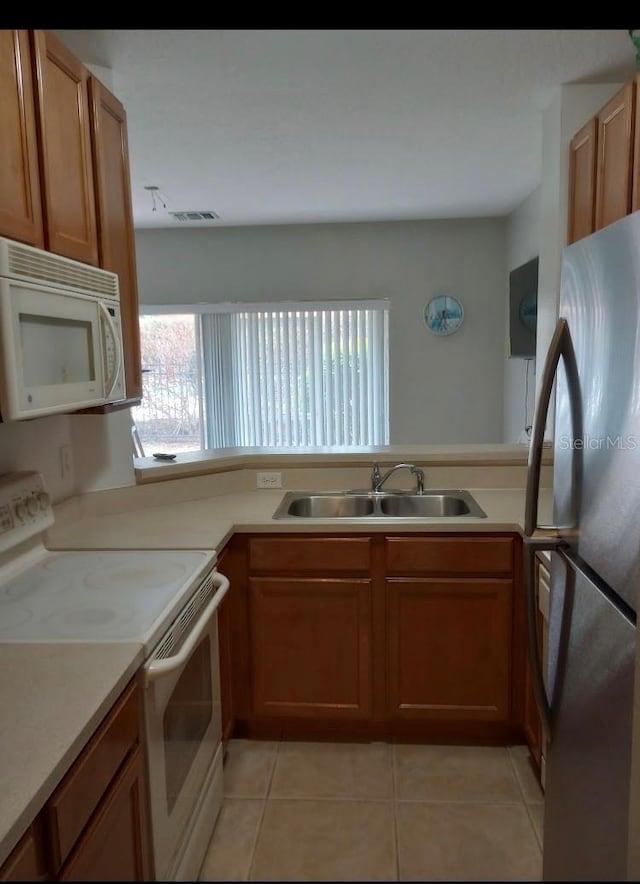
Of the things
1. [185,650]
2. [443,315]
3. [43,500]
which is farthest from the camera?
[443,315]

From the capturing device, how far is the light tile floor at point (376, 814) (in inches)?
70.7

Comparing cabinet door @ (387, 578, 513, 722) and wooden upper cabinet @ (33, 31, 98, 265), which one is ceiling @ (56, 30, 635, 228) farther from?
cabinet door @ (387, 578, 513, 722)

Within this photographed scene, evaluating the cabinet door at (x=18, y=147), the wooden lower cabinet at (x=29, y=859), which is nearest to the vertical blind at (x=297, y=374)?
the cabinet door at (x=18, y=147)

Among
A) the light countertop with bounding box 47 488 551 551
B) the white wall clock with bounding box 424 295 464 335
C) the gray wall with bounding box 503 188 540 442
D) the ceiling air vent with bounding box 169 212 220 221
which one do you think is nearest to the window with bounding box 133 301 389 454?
the white wall clock with bounding box 424 295 464 335

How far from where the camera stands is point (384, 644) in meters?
2.32

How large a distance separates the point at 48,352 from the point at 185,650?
767 millimetres

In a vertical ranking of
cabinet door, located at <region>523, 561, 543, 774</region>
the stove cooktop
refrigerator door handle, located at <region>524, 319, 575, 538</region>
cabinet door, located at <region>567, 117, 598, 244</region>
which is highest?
cabinet door, located at <region>567, 117, 598, 244</region>

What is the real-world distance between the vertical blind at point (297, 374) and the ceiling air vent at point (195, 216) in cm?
78

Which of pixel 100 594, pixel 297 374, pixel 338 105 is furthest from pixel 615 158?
pixel 297 374

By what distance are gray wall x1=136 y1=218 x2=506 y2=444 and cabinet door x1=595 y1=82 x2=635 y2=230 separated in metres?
2.90

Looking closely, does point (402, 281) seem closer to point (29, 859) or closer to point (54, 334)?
point (54, 334)

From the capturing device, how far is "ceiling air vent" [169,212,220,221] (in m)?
4.70

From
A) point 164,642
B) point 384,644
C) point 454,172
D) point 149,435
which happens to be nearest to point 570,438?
Answer: point 164,642

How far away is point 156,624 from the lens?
1.41m
